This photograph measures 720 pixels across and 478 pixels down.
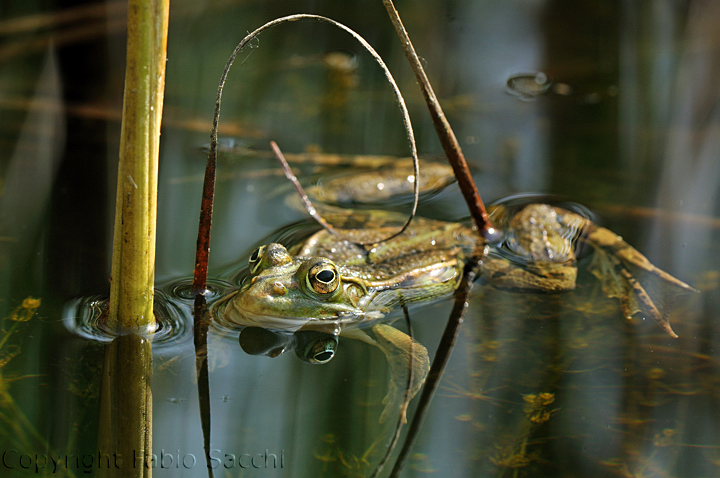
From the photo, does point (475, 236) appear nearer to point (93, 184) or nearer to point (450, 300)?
point (450, 300)

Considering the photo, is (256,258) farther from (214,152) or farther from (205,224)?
(214,152)

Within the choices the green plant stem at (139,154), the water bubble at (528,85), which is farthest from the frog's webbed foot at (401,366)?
the water bubble at (528,85)

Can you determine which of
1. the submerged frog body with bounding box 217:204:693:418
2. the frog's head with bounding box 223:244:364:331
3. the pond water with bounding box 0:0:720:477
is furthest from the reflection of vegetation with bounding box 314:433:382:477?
the frog's head with bounding box 223:244:364:331

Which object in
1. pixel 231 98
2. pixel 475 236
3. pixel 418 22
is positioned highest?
pixel 418 22

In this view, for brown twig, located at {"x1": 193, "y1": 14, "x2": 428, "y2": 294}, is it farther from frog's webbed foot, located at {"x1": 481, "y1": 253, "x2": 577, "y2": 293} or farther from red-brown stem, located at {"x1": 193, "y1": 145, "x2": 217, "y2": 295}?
frog's webbed foot, located at {"x1": 481, "y1": 253, "x2": 577, "y2": 293}

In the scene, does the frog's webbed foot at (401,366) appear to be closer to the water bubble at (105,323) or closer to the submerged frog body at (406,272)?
the submerged frog body at (406,272)

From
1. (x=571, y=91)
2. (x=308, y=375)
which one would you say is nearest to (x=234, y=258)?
(x=308, y=375)

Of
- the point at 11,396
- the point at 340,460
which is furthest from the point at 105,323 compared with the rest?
the point at 340,460
